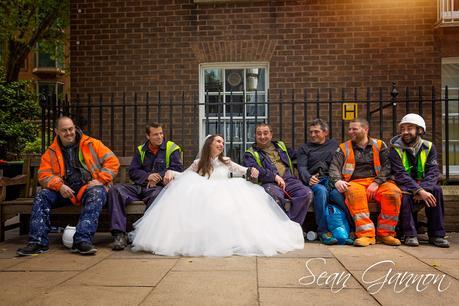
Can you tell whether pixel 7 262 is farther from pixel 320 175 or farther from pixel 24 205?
pixel 320 175

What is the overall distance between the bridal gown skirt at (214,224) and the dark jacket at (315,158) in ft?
3.03

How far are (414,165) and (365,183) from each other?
2.08 feet

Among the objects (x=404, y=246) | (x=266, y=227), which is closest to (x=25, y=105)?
(x=266, y=227)

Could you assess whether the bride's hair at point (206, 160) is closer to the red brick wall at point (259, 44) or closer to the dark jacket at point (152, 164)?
the dark jacket at point (152, 164)

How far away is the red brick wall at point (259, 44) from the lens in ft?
25.4

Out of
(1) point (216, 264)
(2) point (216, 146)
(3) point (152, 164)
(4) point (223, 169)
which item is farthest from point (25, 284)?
(2) point (216, 146)

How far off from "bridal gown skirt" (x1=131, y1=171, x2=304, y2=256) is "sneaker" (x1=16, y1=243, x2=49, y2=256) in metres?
1.01

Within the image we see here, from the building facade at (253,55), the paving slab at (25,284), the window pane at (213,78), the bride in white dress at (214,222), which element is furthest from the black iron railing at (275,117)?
the paving slab at (25,284)

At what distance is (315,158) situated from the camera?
18.5 feet

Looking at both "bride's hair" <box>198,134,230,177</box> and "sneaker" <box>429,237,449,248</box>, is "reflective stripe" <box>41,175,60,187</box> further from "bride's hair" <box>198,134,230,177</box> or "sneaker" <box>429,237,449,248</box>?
"sneaker" <box>429,237,449,248</box>

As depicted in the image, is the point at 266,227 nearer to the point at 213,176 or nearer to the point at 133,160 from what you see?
the point at 213,176

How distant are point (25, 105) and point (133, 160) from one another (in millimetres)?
6372

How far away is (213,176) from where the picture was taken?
515 centimetres

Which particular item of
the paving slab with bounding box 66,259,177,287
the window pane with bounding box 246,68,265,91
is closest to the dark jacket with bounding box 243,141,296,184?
the paving slab with bounding box 66,259,177,287
